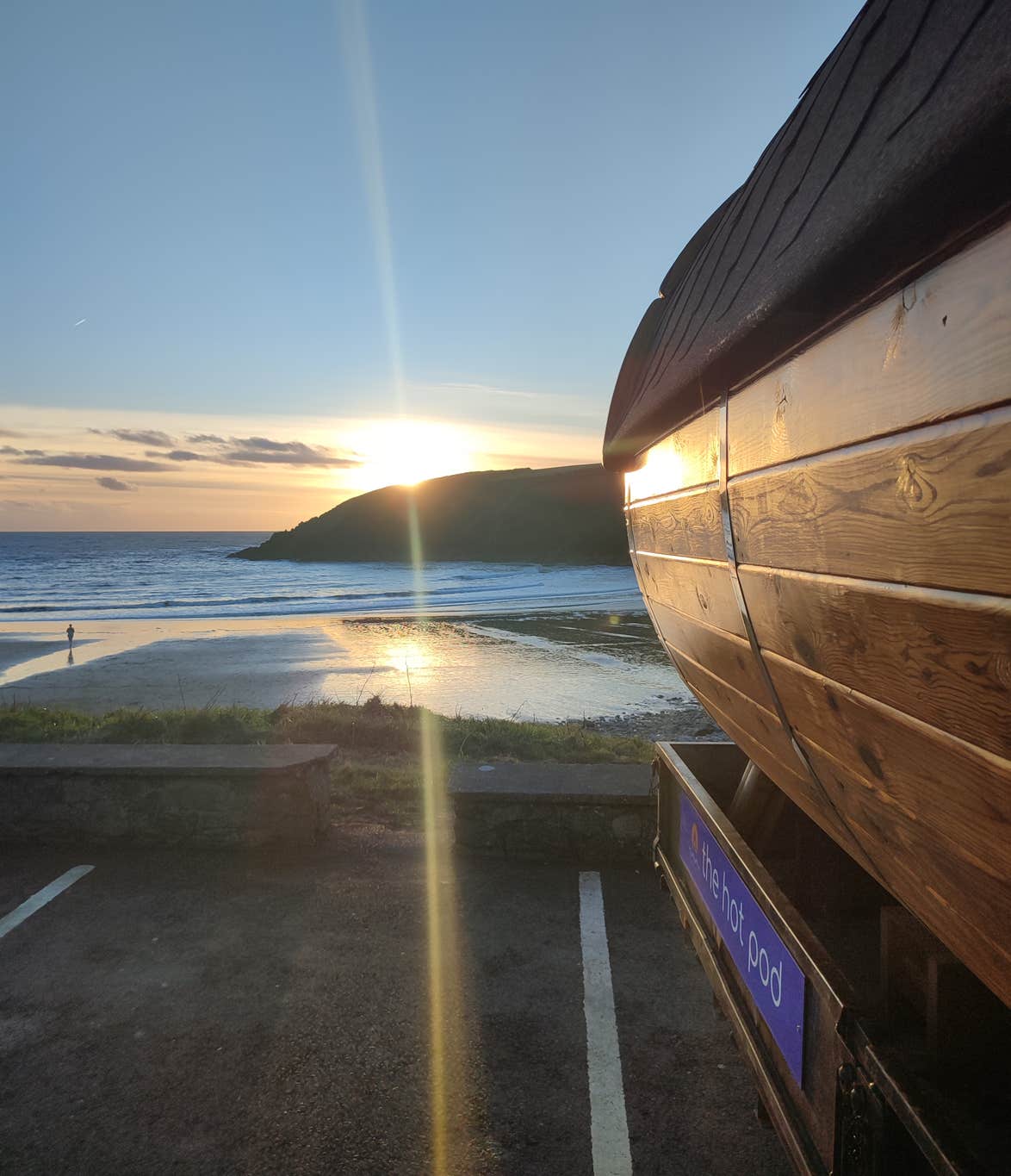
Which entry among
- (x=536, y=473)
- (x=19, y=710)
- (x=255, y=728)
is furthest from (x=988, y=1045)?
(x=536, y=473)

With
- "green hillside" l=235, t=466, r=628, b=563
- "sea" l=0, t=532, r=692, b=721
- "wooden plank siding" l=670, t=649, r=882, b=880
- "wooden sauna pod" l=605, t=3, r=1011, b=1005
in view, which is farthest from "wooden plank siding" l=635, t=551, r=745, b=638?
"green hillside" l=235, t=466, r=628, b=563

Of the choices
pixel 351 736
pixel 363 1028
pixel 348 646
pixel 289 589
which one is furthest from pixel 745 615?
pixel 289 589

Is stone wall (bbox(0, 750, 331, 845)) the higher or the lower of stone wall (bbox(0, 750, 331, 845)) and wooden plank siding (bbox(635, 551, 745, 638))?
the lower

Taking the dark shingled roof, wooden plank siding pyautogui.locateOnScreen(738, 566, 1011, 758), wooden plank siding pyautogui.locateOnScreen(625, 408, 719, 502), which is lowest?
wooden plank siding pyautogui.locateOnScreen(738, 566, 1011, 758)

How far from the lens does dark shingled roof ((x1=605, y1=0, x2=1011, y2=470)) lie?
2.84 ft

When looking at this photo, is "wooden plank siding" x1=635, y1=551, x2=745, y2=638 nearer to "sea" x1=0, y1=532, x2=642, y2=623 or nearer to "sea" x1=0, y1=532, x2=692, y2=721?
"sea" x1=0, y1=532, x2=692, y2=721

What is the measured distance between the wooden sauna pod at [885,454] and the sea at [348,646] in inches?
452

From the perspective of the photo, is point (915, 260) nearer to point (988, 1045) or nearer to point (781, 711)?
point (781, 711)

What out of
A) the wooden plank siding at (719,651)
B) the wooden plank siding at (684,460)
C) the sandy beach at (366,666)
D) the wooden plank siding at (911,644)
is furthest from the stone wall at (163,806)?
the sandy beach at (366,666)

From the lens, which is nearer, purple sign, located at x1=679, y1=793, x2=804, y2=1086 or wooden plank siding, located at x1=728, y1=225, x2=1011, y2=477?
wooden plank siding, located at x1=728, y1=225, x2=1011, y2=477

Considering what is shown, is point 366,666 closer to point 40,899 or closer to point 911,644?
point 40,899

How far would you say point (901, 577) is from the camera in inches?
41.8

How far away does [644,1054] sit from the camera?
3.56 metres

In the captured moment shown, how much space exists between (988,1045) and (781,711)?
0.70 metres
